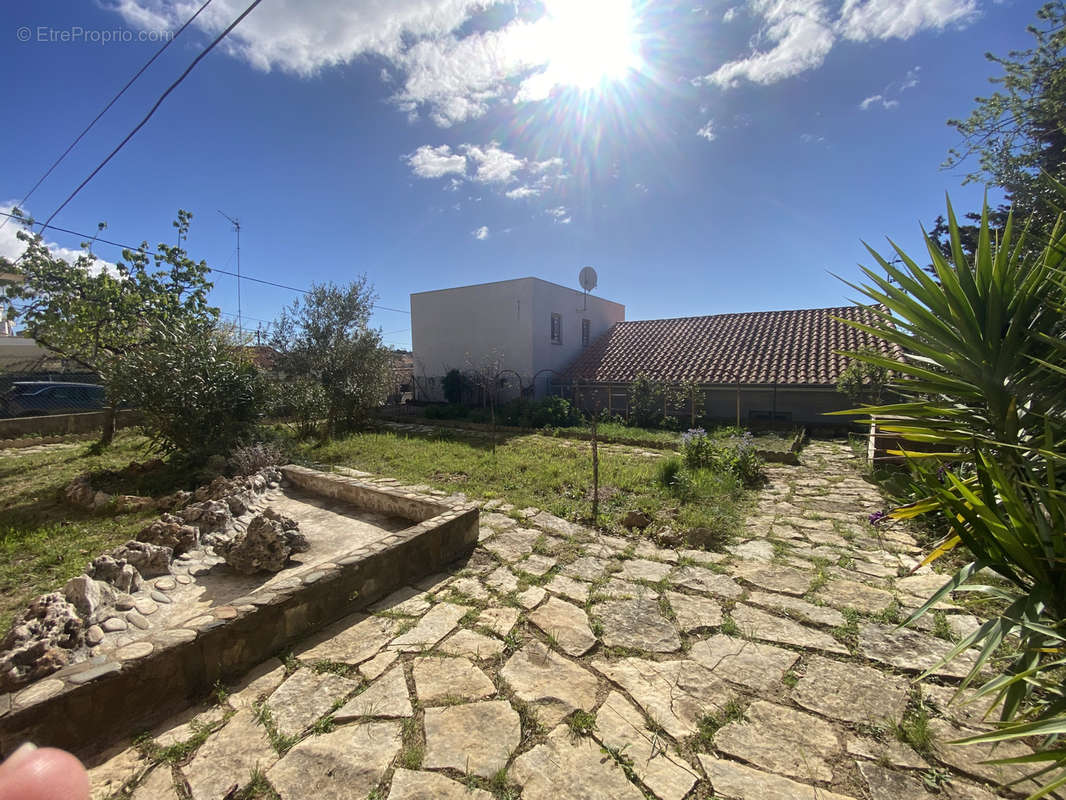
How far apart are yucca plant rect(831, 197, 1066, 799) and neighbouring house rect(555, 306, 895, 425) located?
755cm

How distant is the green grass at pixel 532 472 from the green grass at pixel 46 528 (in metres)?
3.02

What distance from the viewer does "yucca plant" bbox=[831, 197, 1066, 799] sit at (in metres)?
1.67

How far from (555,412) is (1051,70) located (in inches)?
522

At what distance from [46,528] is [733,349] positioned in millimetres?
15719

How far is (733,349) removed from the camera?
579 inches

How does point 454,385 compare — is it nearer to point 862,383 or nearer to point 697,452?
point 697,452

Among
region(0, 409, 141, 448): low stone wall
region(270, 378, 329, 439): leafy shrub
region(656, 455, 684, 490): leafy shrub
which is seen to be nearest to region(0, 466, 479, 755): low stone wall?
region(656, 455, 684, 490): leafy shrub

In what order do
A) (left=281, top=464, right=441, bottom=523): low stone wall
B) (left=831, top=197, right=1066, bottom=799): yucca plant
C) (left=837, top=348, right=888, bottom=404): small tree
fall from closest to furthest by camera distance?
(left=831, top=197, right=1066, bottom=799): yucca plant < (left=281, top=464, right=441, bottom=523): low stone wall < (left=837, top=348, right=888, bottom=404): small tree

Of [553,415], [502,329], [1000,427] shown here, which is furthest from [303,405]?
[1000,427]

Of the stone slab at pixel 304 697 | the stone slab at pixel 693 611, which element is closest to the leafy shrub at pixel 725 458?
the stone slab at pixel 693 611

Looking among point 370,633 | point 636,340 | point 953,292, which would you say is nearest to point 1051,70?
point 636,340

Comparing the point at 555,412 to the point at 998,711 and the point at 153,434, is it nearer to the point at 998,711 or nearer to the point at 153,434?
the point at 153,434

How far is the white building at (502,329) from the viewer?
15570 mm

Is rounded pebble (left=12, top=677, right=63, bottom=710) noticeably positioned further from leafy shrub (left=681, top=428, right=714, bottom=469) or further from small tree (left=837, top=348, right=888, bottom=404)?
small tree (left=837, top=348, right=888, bottom=404)
